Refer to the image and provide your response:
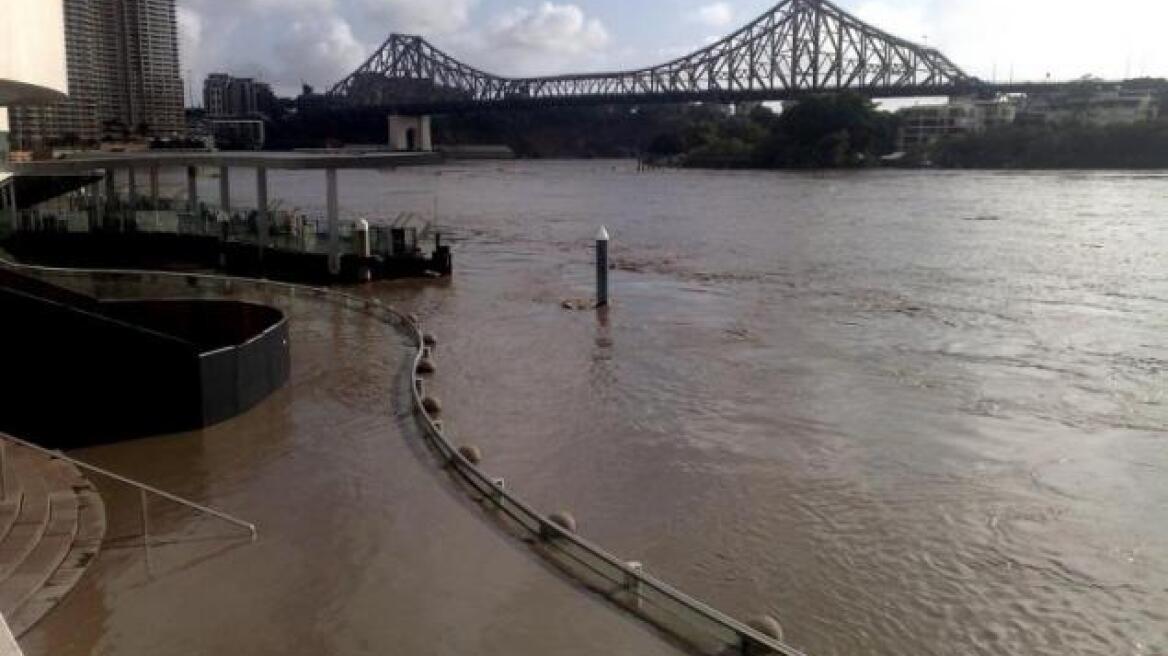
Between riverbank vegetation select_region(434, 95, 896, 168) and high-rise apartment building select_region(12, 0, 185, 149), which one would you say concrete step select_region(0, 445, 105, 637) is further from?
high-rise apartment building select_region(12, 0, 185, 149)

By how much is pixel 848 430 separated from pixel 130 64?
5939 inches

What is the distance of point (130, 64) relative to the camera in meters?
145

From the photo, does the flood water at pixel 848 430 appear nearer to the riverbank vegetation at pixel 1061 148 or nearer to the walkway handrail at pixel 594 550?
the walkway handrail at pixel 594 550

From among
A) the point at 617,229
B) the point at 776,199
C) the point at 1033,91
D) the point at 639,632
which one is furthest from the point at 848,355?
the point at 1033,91

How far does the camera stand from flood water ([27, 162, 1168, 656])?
8359 millimetres

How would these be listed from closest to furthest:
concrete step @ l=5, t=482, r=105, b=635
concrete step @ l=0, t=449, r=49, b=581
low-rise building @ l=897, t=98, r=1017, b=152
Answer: concrete step @ l=5, t=482, r=105, b=635, concrete step @ l=0, t=449, r=49, b=581, low-rise building @ l=897, t=98, r=1017, b=152

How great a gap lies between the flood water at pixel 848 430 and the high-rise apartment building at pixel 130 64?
111 m

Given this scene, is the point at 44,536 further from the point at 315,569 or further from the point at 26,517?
the point at 315,569

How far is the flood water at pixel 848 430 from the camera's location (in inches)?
329

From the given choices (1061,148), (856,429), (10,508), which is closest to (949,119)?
(1061,148)

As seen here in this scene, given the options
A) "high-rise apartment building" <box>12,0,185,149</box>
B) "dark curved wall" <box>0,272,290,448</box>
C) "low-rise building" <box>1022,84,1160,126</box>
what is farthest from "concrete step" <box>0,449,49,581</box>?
"high-rise apartment building" <box>12,0,185,149</box>

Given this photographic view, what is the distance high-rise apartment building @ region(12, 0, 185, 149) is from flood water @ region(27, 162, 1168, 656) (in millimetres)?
111017

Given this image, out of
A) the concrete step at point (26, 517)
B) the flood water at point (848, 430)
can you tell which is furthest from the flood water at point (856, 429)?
the concrete step at point (26, 517)

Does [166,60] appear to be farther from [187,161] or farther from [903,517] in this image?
[903,517]
